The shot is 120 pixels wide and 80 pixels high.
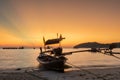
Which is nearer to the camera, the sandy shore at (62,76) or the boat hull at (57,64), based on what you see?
the sandy shore at (62,76)

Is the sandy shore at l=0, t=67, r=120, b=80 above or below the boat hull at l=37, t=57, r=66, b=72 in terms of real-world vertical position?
below

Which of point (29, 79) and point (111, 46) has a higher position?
point (111, 46)

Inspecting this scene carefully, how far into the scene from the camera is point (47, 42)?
212ft

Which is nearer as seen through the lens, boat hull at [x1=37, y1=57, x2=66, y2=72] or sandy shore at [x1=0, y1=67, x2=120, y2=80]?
sandy shore at [x1=0, y1=67, x2=120, y2=80]

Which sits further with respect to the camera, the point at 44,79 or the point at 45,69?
the point at 45,69

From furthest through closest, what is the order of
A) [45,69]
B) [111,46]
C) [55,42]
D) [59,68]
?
[55,42] < [45,69] < [59,68] < [111,46]

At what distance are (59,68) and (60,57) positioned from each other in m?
2.47

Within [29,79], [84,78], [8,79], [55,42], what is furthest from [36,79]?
[55,42]

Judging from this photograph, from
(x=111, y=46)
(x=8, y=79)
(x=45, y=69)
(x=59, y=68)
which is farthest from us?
(x=45, y=69)

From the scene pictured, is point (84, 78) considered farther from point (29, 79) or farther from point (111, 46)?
point (111, 46)

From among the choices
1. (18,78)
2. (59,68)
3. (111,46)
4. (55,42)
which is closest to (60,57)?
(59,68)

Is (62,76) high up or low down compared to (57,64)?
down

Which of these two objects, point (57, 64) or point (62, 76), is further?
point (57, 64)

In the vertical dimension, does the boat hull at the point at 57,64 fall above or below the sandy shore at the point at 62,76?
above
